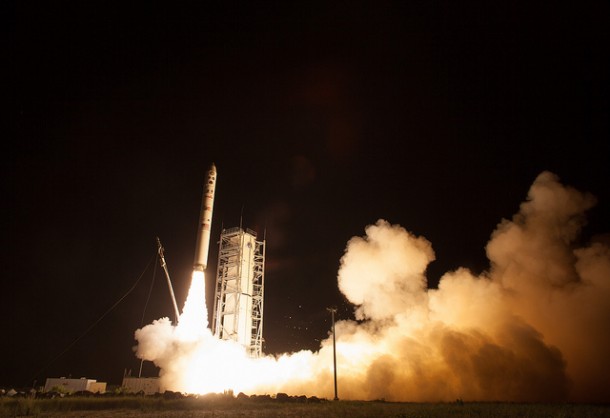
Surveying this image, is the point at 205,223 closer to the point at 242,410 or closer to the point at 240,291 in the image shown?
the point at 240,291

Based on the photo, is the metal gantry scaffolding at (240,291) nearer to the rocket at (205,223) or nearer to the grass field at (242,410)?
the rocket at (205,223)

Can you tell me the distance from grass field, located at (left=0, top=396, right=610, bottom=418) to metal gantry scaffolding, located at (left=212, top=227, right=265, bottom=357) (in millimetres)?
17350

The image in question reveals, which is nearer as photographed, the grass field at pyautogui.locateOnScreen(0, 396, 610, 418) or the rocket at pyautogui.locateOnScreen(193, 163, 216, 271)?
the grass field at pyautogui.locateOnScreen(0, 396, 610, 418)

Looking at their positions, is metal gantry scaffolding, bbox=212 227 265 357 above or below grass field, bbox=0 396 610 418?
above

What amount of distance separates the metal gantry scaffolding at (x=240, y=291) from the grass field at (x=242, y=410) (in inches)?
683

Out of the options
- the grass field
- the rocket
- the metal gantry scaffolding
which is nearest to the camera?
the grass field

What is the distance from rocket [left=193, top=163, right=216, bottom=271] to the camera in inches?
1678

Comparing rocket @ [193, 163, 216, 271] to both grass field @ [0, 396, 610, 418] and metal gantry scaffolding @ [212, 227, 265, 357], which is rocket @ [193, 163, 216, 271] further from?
grass field @ [0, 396, 610, 418]

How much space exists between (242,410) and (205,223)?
21792mm

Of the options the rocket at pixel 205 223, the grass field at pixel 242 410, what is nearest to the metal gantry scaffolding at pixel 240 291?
the rocket at pixel 205 223

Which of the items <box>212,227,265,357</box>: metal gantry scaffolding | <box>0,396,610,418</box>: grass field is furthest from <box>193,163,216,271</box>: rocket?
<box>0,396,610,418</box>: grass field

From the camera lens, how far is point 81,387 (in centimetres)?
4919

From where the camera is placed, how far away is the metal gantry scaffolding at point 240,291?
47.2m

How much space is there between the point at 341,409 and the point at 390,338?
15205mm
